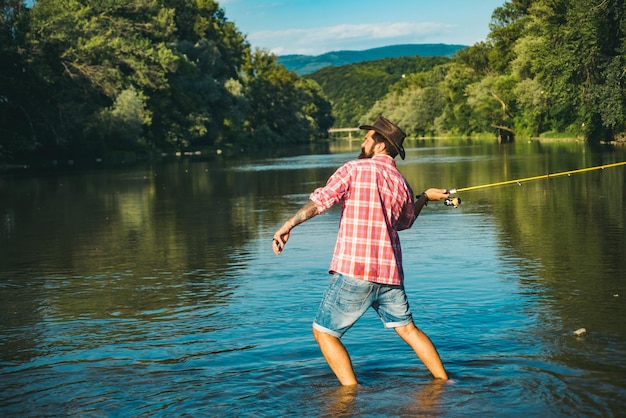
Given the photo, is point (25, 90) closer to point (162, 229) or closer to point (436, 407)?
point (162, 229)

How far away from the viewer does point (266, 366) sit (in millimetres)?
7070

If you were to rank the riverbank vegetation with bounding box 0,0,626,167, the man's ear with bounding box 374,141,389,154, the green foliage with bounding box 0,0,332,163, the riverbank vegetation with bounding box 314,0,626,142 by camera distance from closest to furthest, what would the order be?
the man's ear with bounding box 374,141,389,154
the riverbank vegetation with bounding box 314,0,626,142
the riverbank vegetation with bounding box 0,0,626,167
the green foliage with bounding box 0,0,332,163

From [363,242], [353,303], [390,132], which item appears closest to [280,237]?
[363,242]

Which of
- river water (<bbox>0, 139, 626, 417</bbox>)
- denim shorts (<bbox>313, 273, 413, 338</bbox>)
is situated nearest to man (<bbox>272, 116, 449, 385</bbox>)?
denim shorts (<bbox>313, 273, 413, 338</bbox>)

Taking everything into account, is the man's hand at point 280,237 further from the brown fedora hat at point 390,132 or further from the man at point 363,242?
the brown fedora hat at point 390,132

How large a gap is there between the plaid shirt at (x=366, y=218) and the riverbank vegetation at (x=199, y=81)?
4236cm

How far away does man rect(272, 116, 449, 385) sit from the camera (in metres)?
6.17

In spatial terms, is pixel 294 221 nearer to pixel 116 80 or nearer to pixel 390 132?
pixel 390 132

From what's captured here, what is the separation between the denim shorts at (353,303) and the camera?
20.3 ft

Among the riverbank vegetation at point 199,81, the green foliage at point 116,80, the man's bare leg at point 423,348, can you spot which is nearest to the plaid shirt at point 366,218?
the man's bare leg at point 423,348

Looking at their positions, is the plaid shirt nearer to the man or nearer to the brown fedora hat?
the man

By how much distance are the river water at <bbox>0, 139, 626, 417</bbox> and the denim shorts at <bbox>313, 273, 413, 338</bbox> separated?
474 millimetres

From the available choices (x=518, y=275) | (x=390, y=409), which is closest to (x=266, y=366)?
(x=390, y=409)

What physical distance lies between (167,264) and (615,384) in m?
7.54
